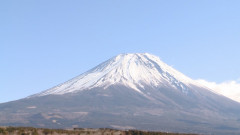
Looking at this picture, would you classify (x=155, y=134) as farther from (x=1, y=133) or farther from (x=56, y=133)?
(x=1, y=133)

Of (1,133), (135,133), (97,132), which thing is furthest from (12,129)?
(135,133)

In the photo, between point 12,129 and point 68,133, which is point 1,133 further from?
point 68,133

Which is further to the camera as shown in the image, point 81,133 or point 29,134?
point 81,133

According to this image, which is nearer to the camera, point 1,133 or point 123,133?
point 1,133

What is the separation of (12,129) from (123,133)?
10.8 meters

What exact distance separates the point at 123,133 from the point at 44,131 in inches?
307

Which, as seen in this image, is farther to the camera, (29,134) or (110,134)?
(110,134)

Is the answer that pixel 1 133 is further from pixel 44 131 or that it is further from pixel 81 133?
pixel 81 133

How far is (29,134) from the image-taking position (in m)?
38.0

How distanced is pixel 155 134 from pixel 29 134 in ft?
41.3

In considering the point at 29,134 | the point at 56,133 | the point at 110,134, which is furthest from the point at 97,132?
the point at 29,134

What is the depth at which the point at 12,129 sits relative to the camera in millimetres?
39656

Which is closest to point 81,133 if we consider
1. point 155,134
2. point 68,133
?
point 68,133

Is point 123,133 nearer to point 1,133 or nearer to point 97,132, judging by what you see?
point 97,132
